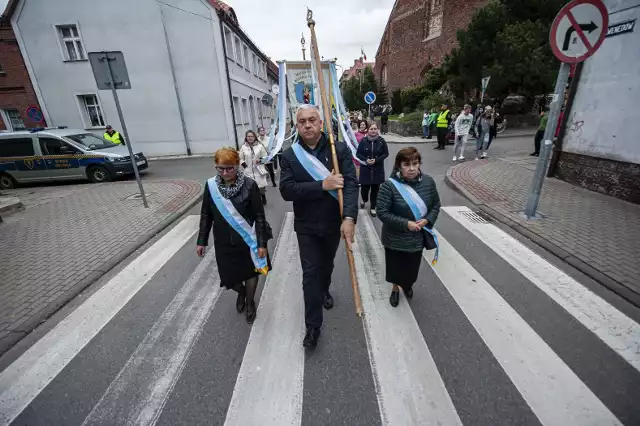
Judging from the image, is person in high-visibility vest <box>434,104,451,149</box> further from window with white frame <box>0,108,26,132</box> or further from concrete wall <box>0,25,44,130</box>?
window with white frame <box>0,108,26,132</box>

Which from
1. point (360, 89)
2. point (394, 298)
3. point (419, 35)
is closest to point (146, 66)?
point (394, 298)

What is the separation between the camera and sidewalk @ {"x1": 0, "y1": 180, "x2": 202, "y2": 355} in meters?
3.40

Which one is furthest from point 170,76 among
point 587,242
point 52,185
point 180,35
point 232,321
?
point 587,242

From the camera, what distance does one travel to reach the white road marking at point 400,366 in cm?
197

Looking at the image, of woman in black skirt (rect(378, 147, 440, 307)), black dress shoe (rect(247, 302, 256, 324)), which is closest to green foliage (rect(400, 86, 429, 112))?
woman in black skirt (rect(378, 147, 440, 307))

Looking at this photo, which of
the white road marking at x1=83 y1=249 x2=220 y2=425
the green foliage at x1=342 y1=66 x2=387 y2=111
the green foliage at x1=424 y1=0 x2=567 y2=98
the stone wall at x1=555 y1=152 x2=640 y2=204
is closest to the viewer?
the white road marking at x1=83 y1=249 x2=220 y2=425

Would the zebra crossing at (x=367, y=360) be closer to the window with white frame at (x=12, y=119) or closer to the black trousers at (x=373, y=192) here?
the black trousers at (x=373, y=192)

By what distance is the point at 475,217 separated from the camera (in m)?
5.43

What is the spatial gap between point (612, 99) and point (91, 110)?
837 inches

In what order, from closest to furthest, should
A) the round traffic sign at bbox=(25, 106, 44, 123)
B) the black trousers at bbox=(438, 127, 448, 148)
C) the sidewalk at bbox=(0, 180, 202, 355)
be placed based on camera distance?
the sidewalk at bbox=(0, 180, 202, 355)
the round traffic sign at bbox=(25, 106, 44, 123)
the black trousers at bbox=(438, 127, 448, 148)

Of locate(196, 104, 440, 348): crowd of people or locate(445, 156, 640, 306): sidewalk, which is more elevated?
locate(196, 104, 440, 348): crowd of people

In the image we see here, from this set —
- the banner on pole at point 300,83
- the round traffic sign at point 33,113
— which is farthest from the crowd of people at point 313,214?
the round traffic sign at point 33,113

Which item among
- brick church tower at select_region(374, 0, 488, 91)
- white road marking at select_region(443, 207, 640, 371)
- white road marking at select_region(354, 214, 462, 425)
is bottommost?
white road marking at select_region(354, 214, 462, 425)

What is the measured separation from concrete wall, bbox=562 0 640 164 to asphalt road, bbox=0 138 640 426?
12.7 feet
